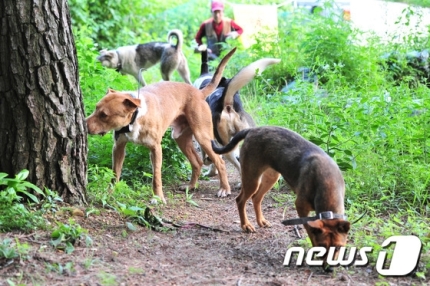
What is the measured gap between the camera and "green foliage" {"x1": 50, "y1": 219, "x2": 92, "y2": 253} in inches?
184

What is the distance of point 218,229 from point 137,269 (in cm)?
155

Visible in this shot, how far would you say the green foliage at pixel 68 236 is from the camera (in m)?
4.68

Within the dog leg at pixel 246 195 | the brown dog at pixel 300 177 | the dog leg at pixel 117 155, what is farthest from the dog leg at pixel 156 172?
the dog leg at pixel 246 195

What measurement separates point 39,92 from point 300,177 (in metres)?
2.21

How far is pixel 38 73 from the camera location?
5090 millimetres

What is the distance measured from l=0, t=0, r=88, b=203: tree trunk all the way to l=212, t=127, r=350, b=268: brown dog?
1.52 m

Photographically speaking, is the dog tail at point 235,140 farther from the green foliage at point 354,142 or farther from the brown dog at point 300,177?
the green foliage at point 354,142

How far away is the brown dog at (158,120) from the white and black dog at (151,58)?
19.7ft

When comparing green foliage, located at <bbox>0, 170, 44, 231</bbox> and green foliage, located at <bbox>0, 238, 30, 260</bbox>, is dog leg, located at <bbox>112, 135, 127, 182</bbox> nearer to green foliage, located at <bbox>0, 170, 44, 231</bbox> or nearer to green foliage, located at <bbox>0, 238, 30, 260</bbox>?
green foliage, located at <bbox>0, 170, 44, 231</bbox>

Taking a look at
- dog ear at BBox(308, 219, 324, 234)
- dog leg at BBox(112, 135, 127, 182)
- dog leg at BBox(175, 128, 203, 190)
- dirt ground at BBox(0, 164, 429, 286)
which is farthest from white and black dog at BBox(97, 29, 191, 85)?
dog ear at BBox(308, 219, 324, 234)

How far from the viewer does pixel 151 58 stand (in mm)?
14445

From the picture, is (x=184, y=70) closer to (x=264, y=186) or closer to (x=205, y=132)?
(x=205, y=132)

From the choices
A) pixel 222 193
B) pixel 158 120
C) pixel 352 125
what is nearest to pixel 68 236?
pixel 158 120

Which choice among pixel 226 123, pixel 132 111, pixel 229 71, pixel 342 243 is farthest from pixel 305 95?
pixel 229 71
